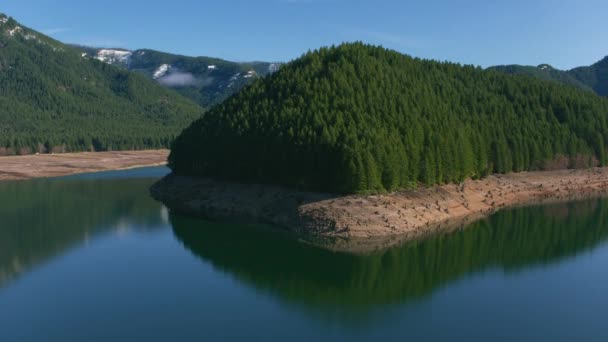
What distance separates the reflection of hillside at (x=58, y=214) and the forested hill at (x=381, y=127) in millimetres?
14434

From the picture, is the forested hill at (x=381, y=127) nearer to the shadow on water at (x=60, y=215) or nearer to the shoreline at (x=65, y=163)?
the shadow on water at (x=60, y=215)

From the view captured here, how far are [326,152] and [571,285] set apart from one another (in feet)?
116

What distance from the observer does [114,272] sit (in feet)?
173

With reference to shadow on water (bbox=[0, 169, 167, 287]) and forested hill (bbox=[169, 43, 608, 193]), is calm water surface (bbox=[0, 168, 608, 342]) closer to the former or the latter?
shadow on water (bbox=[0, 169, 167, 287])

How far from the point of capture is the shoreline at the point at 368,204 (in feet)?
212

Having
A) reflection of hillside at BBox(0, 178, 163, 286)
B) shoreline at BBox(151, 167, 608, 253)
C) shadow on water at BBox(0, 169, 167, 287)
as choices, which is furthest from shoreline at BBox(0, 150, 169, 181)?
shoreline at BBox(151, 167, 608, 253)

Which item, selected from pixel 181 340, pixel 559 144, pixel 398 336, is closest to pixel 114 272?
pixel 181 340

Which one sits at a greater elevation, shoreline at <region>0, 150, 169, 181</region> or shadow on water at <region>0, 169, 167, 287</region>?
shoreline at <region>0, 150, 169, 181</region>

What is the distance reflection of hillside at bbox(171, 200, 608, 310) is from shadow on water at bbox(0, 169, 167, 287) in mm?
11155

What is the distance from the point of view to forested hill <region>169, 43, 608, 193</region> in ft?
246

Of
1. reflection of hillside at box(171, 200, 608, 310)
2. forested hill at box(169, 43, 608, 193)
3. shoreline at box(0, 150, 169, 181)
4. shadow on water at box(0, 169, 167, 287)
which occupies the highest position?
forested hill at box(169, 43, 608, 193)

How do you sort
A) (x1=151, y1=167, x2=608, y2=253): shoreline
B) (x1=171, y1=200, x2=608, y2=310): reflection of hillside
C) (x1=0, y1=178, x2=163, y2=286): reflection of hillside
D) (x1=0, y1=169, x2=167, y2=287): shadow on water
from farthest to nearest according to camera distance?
(x1=151, y1=167, x2=608, y2=253): shoreline, (x1=0, y1=178, x2=163, y2=286): reflection of hillside, (x1=0, y1=169, x2=167, y2=287): shadow on water, (x1=171, y1=200, x2=608, y2=310): reflection of hillside

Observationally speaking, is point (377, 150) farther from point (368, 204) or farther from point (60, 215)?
point (60, 215)

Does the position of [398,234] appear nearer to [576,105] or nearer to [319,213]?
[319,213]
